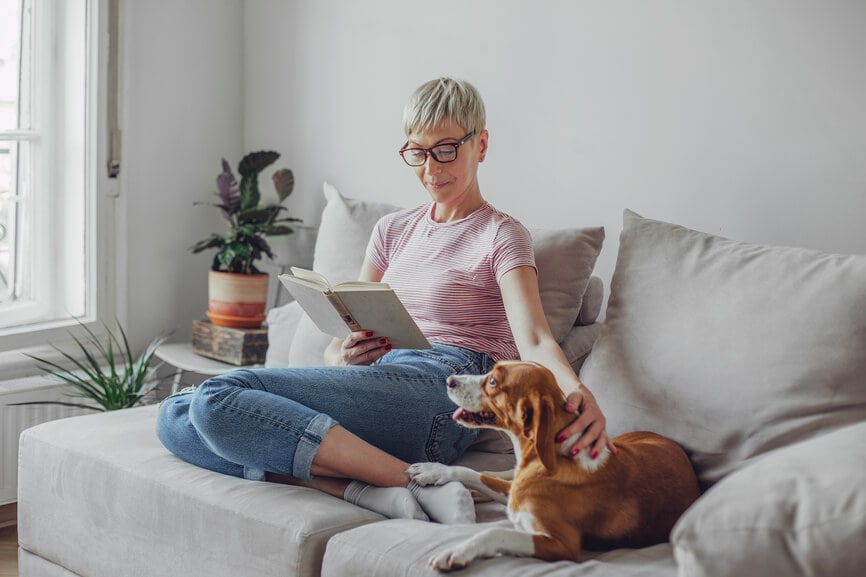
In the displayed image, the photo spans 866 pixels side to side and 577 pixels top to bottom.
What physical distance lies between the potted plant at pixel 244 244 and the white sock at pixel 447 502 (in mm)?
1371

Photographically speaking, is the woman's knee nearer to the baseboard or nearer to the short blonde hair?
the short blonde hair

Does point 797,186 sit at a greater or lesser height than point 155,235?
greater

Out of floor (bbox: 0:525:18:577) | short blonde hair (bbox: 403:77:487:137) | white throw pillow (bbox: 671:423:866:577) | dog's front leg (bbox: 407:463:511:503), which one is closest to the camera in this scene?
white throw pillow (bbox: 671:423:866:577)

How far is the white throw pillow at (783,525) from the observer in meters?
1.26

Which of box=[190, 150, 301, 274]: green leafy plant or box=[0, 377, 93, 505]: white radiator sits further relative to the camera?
box=[190, 150, 301, 274]: green leafy plant

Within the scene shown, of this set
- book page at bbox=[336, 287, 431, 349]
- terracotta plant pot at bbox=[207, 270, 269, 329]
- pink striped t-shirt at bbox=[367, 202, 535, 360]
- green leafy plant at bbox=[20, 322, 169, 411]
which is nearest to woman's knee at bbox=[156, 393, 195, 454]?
book page at bbox=[336, 287, 431, 349]

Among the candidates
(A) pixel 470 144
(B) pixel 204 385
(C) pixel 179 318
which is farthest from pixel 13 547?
(A) pixel 470 144

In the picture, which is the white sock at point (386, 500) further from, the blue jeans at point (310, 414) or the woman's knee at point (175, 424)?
the woman's knee at point (175, 424)

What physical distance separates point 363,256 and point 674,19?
99 centimetres

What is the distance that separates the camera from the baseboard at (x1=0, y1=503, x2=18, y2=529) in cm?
283

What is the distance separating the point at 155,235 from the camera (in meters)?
3.25

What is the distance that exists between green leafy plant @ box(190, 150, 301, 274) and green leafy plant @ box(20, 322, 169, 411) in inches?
12.8

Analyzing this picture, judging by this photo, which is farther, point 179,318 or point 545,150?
point 179,318

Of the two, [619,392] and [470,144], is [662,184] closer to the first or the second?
[470,144]
